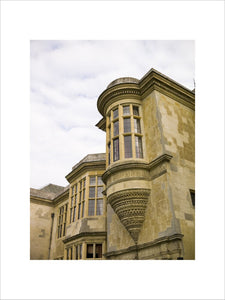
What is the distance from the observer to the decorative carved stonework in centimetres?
952

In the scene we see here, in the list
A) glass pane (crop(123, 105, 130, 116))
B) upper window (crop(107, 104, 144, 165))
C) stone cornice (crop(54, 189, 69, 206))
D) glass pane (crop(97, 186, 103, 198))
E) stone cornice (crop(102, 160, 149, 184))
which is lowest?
stone cornice (crop(54, 189, 69, 206))

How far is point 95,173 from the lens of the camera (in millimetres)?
15578

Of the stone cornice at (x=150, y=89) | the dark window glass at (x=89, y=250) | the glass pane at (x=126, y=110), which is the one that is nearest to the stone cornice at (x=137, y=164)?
the glass pane at (x=126, y=110)

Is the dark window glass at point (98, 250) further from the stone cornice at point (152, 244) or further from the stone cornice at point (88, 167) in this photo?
the stone cornice at point (88, 167)

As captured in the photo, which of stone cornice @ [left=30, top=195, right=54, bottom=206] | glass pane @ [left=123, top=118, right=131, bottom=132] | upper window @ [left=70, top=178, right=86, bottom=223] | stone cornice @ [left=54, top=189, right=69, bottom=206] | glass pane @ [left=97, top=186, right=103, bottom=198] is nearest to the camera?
glass pane @ [left=123, top=118, right=131, bottom=132]

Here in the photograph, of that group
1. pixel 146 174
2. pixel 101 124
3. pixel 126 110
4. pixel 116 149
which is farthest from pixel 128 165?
pixel 101 124

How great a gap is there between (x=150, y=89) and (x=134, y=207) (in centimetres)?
506

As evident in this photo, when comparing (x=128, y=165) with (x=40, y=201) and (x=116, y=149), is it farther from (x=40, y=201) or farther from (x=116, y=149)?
(x=40, y=201)

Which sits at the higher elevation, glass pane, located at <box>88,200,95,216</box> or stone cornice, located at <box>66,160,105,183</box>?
stone cornice, located at <box>66,160,105,183</box>

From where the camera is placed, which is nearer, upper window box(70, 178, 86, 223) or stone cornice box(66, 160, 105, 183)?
upper window box(70, 178, 86, 223)

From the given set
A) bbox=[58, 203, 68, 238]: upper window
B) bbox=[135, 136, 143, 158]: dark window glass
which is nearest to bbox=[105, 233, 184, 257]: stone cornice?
bbox=[135, 136, 143, 158]: dark window glass

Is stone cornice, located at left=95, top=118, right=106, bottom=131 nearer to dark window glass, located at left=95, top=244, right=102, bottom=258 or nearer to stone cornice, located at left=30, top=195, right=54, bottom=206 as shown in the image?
dark window glass, located at left=95, top=244, right=102, bottom=258

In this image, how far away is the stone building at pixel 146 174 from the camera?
868cm

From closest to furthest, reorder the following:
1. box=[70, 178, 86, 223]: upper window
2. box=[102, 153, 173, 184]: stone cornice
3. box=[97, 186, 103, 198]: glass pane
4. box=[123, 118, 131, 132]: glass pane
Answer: box=[102, 153, 173, 184]: stone cornice < box=[123, 118, 131, 132]: glass pane < box=[97, 186, 103, 198]: glass pane < box=[70, 178, 86, 223]: upper window
